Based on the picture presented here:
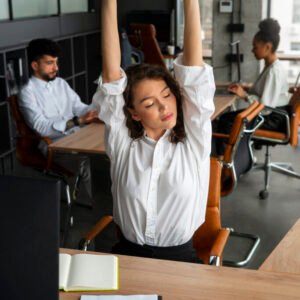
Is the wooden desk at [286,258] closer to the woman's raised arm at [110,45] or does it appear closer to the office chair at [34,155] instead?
the woman's raised arm at [110,45]

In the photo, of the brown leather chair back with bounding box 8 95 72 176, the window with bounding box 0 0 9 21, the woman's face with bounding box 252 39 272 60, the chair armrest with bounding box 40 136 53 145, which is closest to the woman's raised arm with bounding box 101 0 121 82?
the chair armrest with bounding box 40 136 53 145

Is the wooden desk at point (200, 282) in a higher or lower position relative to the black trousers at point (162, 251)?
higher

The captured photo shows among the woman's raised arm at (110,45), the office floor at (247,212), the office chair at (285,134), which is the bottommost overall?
the office floor at (247,212)

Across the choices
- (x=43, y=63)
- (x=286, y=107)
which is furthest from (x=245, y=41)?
(x=43, y=63)

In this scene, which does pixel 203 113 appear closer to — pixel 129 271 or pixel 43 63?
pixel 129 271

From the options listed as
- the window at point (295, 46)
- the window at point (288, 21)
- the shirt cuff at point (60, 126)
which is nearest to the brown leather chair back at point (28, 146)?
the shirt cuff at point (60, 126)

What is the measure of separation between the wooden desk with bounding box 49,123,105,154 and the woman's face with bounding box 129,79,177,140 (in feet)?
4.29

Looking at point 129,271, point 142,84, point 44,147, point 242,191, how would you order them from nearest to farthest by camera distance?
1. point 129,271
2. point 142,84
3. point 44,147
4. point 242,191

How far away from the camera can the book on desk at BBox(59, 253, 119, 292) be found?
166 centimetres

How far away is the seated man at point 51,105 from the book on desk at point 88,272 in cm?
210

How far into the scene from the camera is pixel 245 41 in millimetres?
7309

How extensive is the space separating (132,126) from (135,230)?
377 mm

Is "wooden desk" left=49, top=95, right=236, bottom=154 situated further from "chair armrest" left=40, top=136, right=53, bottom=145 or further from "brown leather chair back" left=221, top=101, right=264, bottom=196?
"brown leather chair back" left=221, top=101, right=264, bottom=196

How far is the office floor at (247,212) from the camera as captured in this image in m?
3.72
